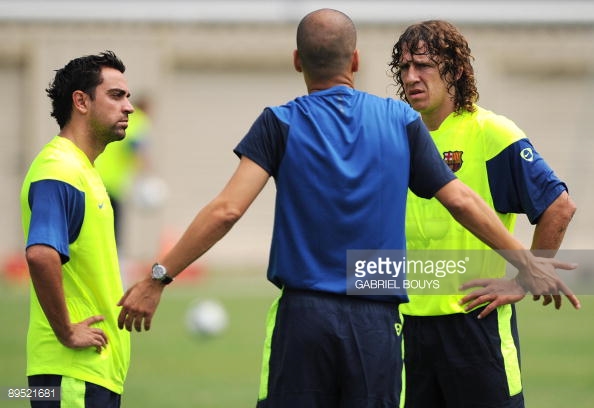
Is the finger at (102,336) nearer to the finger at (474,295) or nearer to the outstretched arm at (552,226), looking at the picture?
the finger at (474,295)

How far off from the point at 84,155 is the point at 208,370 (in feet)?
20.7

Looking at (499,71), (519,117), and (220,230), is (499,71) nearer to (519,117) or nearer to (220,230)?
(519,117)

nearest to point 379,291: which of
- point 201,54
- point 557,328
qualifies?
point 557,328

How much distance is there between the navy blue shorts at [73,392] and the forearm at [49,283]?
249 millimetres

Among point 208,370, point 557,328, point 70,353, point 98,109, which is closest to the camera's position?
point 70,353

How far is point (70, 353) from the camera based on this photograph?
18.2 ft

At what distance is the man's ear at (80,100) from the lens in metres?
5.90

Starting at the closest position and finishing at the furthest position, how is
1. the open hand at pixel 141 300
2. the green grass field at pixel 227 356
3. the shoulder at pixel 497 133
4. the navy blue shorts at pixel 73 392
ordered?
the open hand at pixel 141 300 < the navy blue shorts at pixel 73 392 < the shoulder at pixel 497 133 < the green grass field at pixel 227 356

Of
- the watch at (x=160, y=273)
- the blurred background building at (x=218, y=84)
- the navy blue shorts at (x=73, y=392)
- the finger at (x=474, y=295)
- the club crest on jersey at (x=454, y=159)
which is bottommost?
the navy blue shorts at (x=73, y=392)

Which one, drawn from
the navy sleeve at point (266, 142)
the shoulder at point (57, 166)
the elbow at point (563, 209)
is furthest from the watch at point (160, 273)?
the elbow at point (563, 209)

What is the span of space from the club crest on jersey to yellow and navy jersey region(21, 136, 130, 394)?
178 cm

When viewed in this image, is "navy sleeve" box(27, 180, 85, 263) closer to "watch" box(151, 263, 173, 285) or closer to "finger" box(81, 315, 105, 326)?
"finger" box(81, 315, 105, 326)

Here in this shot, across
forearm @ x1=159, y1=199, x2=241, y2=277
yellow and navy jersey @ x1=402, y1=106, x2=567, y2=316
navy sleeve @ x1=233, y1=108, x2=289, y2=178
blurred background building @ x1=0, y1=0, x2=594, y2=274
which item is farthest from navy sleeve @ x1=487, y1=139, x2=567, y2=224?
blurred background building @ x1=0, y1=0, x2=594, y2=274

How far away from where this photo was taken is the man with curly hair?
5.93 meters
